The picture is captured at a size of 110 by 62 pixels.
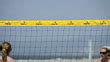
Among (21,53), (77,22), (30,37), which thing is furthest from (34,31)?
(77,22)

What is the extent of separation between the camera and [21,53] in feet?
12.9

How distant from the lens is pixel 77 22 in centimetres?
375

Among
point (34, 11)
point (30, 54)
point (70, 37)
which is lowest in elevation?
point (30, 54)

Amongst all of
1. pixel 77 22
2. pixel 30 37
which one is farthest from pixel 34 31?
pixel 77 22

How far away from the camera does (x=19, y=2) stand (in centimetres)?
399

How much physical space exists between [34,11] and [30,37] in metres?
0.37

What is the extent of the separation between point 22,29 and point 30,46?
264mm

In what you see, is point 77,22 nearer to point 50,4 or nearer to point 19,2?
point 50,4

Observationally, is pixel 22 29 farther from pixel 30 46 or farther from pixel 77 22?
pixel 77 22

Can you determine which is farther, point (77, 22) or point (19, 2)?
point (19, 2)

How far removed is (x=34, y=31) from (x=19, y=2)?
466mm

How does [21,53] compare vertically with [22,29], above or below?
below

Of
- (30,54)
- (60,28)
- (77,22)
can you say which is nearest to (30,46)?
(30,54)

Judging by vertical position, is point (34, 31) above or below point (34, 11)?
below
